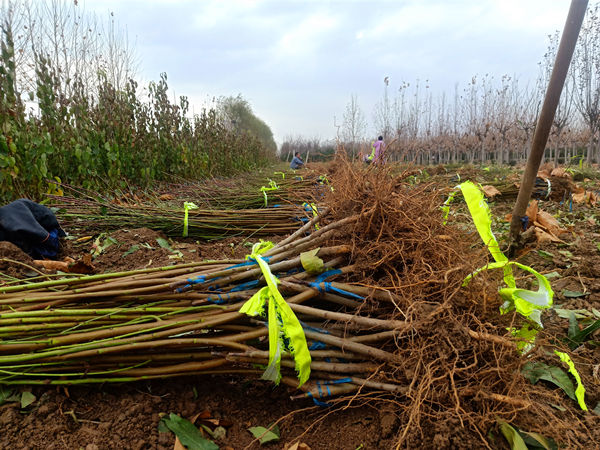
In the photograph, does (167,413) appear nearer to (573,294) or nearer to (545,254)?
(573,294)

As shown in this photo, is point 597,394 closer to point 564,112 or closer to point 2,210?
point 2,210

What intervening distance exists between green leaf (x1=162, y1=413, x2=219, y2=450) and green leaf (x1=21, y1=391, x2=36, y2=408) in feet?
1.77

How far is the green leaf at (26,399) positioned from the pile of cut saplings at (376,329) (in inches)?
2.8

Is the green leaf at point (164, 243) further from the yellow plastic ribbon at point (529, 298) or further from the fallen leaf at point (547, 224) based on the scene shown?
the fallen leaf at point (547, 224)

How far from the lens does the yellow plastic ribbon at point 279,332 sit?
1.37m

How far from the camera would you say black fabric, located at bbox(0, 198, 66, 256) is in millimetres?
2793

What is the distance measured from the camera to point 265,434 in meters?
1.41

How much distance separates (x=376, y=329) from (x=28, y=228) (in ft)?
9.23

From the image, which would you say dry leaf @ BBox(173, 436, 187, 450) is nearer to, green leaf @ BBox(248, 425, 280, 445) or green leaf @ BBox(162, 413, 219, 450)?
green leaf @ BBox(162, 413, 219, 450)

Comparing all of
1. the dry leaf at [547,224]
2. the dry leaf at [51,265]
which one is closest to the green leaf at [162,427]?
the dry leaf at [51,265]

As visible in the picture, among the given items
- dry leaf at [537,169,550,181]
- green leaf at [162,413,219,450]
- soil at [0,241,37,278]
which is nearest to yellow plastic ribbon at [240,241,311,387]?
green leaf at [162,413,219,450]

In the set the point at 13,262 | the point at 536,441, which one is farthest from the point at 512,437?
the point at 13,262

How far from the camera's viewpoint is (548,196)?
5871 millimetres

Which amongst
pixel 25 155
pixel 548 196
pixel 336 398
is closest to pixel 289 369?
pixel 336 398
